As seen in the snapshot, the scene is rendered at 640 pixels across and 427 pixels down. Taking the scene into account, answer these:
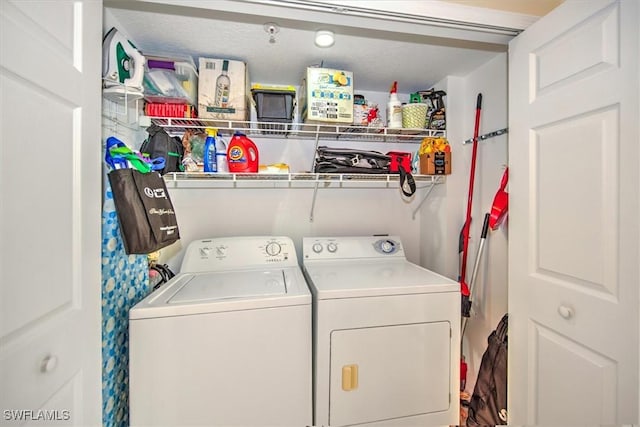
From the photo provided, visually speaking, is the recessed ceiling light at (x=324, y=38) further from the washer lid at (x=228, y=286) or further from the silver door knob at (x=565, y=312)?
the silver door knob at (x=565, y=312)

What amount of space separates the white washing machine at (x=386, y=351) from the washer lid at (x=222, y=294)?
0.14 m

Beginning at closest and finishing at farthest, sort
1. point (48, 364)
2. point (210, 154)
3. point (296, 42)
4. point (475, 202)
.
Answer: point (48, 364), point (296, 42), point (210, 154), point (475, 202)

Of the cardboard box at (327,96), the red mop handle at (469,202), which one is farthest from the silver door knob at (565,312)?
the cardboard box at (327,96)

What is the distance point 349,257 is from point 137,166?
1403mm

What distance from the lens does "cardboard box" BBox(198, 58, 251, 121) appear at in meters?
1.58

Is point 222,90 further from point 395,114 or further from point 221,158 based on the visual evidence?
point 395,114

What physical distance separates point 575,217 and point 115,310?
203 centimetres

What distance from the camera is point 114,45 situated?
4.03 ft

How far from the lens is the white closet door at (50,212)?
0.62 meters

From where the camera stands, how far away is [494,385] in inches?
57.1

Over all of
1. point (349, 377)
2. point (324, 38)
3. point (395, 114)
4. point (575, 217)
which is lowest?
point (349, 377)

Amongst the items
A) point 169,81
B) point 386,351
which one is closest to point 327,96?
point 169,81

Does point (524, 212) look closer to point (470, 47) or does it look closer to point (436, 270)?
point (436, 270)

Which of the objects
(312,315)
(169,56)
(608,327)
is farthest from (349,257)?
(169,56)
